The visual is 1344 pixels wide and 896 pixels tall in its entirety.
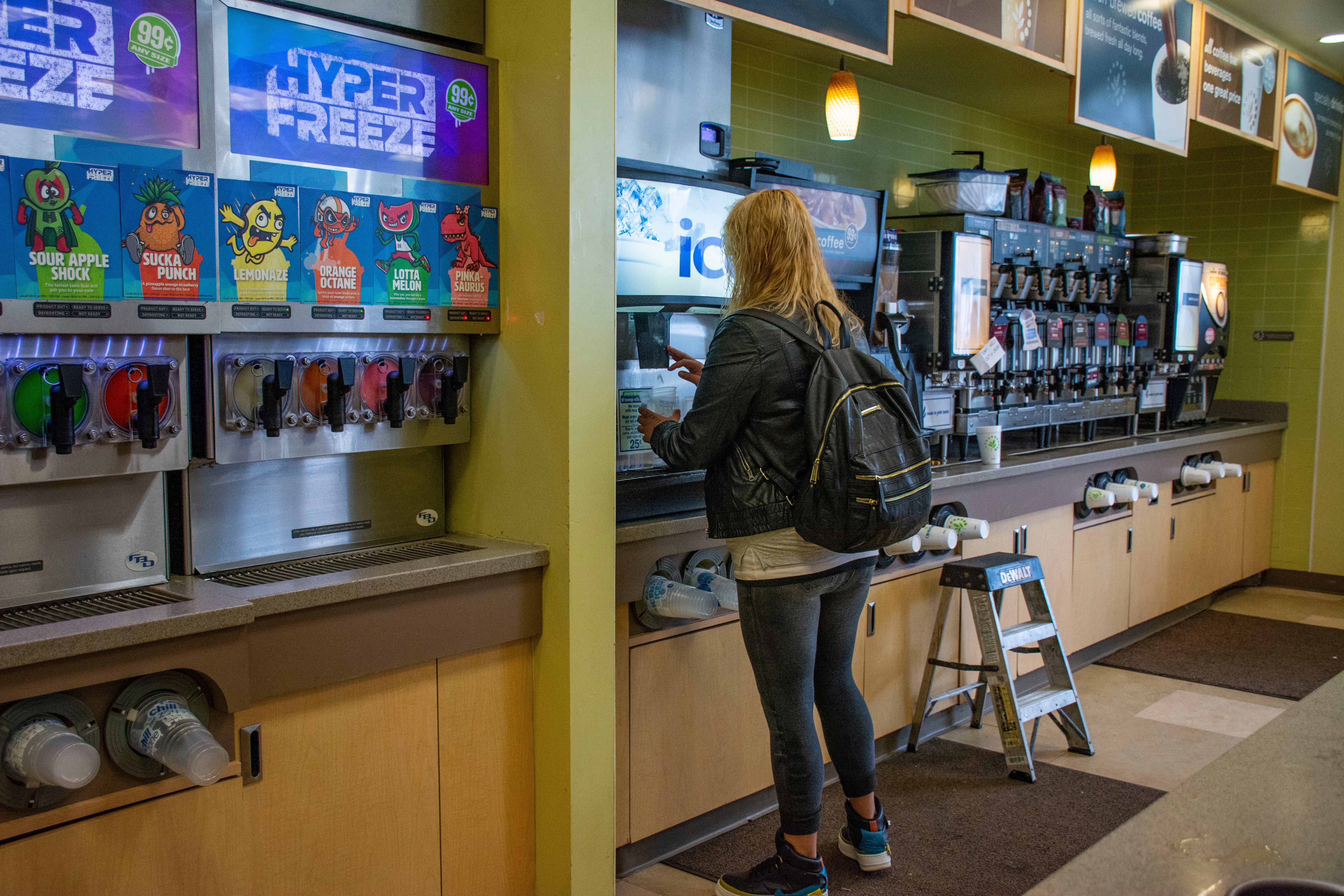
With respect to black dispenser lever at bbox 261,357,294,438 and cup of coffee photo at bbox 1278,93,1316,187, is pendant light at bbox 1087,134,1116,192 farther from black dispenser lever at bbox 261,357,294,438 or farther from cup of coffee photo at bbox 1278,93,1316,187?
black dispenser lever at bbox 261,357,294,438

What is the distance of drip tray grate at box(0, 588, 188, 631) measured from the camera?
5.69ft

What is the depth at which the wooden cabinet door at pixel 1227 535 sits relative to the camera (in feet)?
18.6

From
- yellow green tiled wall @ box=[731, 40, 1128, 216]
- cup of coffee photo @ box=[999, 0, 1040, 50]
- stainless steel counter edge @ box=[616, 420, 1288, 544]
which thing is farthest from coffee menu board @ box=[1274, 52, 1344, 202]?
cup of coffee photo @ box=[999, 0, 1040, 50]

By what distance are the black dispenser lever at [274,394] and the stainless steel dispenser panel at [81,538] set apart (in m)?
0.21

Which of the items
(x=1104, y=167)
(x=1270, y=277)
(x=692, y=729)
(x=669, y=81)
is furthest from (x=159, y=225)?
(x=1270, y=277)

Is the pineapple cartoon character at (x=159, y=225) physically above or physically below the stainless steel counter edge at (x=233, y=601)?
above

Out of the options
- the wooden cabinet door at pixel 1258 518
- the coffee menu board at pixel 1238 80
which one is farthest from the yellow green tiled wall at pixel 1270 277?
the coffee menu board at pixel 1238 80

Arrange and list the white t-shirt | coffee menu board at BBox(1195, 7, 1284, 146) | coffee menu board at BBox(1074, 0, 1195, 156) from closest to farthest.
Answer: the white t-shirt → coffee menu board at BBox(1074, 0, 1195, 156) → coffee menu board at BBox(1195, 7, 1284, 146)

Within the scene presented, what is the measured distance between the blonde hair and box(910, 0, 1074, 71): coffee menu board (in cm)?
135

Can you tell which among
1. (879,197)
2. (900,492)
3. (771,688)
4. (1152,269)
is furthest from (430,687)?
(1152,269)

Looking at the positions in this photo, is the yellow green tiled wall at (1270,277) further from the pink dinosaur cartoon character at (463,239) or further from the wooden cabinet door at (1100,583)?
the pink dinosaur cartoon character at (463,239)

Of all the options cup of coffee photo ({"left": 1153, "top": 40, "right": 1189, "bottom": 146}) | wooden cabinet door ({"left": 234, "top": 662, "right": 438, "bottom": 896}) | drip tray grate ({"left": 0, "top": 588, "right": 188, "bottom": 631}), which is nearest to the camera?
drip tray grate ({"left": 0, "top": 588, "right": 188, "bottom": 631})

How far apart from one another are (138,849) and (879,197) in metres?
2.79

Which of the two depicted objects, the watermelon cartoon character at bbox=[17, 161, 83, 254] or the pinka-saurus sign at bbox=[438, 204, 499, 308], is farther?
the pinka-saurus sign at bbox=[438, 204, 499, 308]
